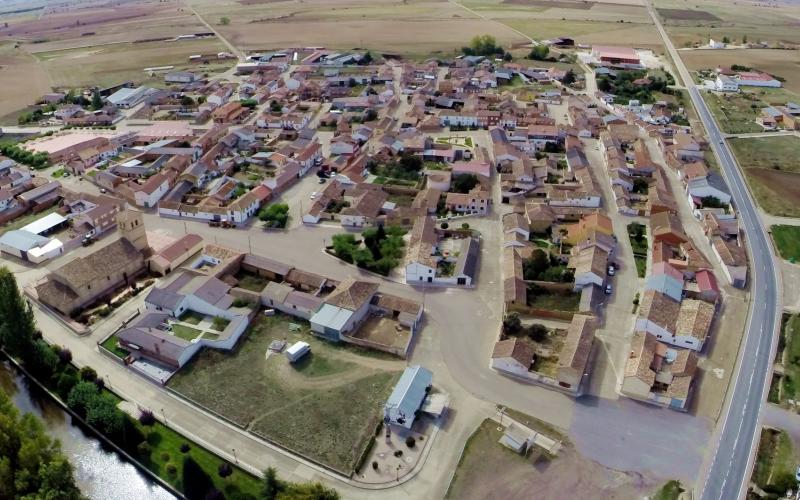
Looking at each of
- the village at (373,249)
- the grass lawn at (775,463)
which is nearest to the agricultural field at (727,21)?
the village at (373,249)

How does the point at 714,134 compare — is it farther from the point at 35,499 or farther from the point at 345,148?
the point at 35,499

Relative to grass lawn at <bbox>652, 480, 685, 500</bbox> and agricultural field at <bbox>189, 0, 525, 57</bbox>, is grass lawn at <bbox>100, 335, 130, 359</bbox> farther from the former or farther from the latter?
agricultural field at <bbox>189, 0, 525, 57</bbox>

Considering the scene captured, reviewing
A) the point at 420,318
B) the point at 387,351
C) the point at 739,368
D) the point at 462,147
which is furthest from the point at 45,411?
the point at 462,147

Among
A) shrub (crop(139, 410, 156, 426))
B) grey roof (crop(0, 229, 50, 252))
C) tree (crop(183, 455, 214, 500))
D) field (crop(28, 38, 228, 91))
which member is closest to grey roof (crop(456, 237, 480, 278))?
tree (crop(183, 455, 214, 500))

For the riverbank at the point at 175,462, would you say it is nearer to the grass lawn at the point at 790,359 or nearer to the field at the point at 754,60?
the grass lawn at the point at 790,359

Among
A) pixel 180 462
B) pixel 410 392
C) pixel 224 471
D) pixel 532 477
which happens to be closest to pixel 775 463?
pixel 532 477

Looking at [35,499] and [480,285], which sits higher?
[35,499]
